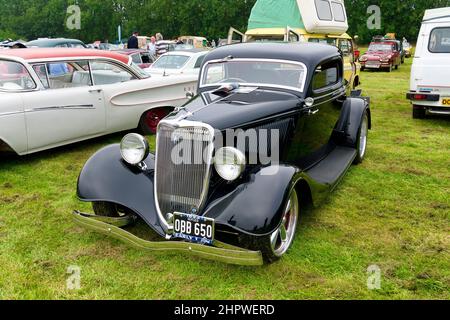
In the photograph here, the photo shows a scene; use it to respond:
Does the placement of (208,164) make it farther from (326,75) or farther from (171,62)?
(171,62)

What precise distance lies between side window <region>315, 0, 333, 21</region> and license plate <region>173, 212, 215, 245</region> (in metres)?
9.20

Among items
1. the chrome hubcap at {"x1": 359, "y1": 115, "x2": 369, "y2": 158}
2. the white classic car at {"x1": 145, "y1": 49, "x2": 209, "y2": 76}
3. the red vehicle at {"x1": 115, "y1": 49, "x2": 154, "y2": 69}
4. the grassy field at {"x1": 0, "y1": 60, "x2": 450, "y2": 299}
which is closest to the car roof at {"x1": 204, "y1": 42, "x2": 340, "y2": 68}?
the chrome hubcap at {"x1": 359, "y1": 115, "x2": 369, "y2": 158}

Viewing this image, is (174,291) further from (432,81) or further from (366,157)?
(432,81)

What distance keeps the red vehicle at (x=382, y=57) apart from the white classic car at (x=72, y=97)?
1634cm

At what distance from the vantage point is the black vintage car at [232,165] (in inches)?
129

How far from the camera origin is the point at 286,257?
363 centimetres

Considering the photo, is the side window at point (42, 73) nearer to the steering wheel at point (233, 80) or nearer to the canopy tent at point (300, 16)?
the steering wheel at point (233, 80)

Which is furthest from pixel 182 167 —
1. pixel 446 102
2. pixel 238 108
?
pixel 446 102

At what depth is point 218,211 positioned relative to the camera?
3307mm

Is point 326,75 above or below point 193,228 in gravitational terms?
above

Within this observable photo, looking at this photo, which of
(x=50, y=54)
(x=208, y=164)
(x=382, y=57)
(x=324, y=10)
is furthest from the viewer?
(x=382, y=57)

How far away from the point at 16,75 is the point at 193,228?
13.8 ft

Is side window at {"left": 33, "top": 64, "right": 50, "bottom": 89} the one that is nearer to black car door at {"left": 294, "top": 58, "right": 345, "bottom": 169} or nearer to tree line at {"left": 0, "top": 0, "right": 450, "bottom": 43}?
black car door at {"left": 294, "top": 58, "right": 345, "bottom": 169}
